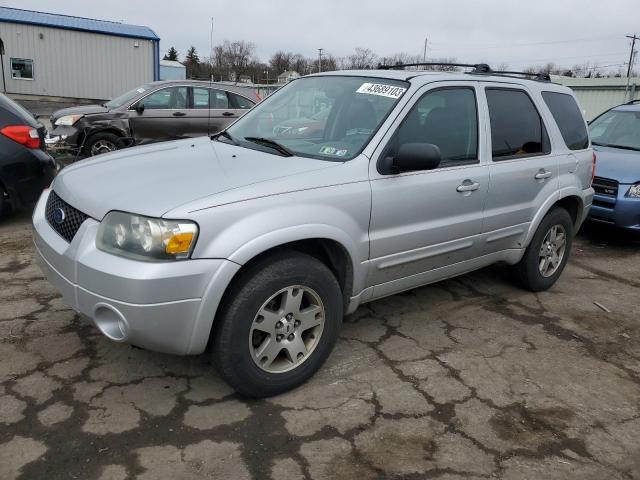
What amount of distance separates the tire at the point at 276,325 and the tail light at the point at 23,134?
14.0 ft

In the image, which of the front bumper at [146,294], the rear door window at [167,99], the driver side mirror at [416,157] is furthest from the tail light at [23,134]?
the driver side mirror at [416,157]

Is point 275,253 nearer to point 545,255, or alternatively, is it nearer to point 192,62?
point 545,255

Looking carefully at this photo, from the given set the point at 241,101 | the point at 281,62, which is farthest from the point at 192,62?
the point at 241,101

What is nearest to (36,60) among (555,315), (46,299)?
(46,299)

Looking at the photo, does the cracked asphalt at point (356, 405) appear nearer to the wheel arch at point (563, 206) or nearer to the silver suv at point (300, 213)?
the silver suv at point (300, 213)

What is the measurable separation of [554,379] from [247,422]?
1942mm

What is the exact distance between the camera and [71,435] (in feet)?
8.66

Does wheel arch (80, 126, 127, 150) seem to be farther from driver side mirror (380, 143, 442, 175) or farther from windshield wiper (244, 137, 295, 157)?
driver side mirror (380, 143, 442, 175)

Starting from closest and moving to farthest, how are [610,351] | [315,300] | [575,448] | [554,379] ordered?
[575,448]
[315,300]
[554,379]
[610,351]

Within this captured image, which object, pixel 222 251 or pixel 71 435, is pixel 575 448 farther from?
pixel 71 435

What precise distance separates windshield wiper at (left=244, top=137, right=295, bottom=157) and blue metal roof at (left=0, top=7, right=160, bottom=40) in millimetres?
26824

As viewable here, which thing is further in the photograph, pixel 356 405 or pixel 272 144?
pixel 272 144

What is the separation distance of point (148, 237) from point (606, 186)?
5859 mm

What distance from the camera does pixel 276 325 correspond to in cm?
293
